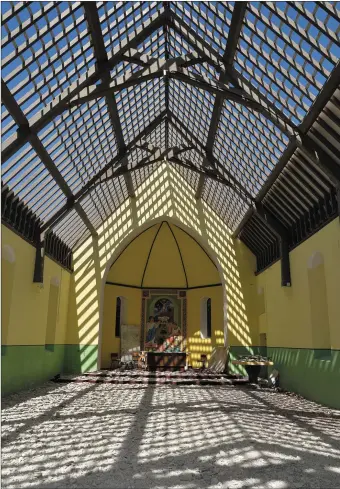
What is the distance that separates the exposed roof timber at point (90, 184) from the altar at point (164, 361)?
327 inches

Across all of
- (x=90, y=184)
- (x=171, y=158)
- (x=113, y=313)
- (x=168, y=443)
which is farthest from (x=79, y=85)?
(x=113, y=313)

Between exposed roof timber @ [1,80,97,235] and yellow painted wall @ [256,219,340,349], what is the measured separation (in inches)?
319

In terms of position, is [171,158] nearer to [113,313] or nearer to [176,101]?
[176,101]

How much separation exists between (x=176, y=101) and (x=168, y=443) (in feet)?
38.4

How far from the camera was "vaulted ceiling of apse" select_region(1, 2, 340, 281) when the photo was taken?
8.40m

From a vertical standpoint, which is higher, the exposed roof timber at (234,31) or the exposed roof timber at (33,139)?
the exposed roof timber at (234,31)

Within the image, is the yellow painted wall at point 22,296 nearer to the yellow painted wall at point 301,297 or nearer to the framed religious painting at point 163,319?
the framed religious painting at point 163,319

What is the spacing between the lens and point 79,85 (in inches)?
401

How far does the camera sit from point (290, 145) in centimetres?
1113

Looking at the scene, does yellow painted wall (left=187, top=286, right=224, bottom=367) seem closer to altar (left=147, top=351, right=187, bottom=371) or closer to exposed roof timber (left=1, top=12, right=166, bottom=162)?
altar (left=147, top=351, right=187, bottom=371)

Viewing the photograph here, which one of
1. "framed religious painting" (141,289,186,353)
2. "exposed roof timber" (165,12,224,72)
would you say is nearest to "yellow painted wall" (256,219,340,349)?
"exposed roof timber" (165,12,224,72)

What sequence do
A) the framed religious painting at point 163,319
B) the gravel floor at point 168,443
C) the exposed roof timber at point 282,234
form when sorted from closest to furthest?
the gravel floor at point 168,443 → the exposed roof timber at point 282,234 → the framed religious painting at point 163,319

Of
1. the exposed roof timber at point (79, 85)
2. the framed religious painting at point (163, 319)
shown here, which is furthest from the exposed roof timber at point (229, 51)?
the framed religious painting at point (163, 319)

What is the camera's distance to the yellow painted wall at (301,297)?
34.5 ft
